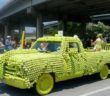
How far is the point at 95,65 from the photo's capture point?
427 inches

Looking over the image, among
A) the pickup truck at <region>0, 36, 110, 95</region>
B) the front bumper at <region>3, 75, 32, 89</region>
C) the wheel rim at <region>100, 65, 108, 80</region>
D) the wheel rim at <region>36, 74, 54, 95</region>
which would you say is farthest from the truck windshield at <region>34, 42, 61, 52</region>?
the wheel rim at <region>100, 65, 108, 80</region>

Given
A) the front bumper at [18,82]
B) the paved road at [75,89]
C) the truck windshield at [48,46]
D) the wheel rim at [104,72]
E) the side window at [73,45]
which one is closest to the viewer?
Answer: the front bumper at [18,82]

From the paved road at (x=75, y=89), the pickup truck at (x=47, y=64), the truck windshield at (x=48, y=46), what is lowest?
the paved road at (x=75, y=89)

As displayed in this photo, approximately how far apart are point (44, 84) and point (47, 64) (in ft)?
2.04

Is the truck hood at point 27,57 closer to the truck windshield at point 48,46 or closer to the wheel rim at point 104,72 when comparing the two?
the truck windshield at point 48,46

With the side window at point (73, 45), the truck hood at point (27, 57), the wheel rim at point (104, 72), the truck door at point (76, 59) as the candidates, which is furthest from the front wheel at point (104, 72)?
the truck hood at point (27, 57)

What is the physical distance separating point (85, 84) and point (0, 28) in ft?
266

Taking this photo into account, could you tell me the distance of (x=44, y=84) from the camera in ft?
28.9

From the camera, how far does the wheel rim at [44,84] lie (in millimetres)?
8688

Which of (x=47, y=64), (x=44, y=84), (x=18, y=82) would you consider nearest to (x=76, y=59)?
(x=47, y=64)

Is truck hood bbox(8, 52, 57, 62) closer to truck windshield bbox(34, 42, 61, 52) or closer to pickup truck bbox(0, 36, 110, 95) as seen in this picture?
pickup truck bbox(0, 36, 110, 95)

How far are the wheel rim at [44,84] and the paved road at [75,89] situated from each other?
202 mm

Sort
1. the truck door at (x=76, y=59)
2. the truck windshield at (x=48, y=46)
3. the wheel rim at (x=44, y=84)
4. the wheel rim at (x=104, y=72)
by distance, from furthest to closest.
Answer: the wheel rim at (x=104, y=72), the truck windshield at (x=48, y=46), the truck door at (x=76, y=59), the wheel rim at (x=44, y=84)

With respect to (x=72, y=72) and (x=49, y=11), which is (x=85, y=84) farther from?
(x=49, y=11)
